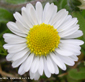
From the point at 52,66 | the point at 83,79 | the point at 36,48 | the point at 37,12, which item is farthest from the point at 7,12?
the point at 83,79

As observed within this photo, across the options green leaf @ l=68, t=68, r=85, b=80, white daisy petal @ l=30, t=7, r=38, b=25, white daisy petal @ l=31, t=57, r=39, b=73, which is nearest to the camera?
white daisy petal @ l=31, t=57, r=39, b=73

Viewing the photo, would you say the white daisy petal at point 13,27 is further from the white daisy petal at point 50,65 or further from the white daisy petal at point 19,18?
the white daisy petal at point 50,65

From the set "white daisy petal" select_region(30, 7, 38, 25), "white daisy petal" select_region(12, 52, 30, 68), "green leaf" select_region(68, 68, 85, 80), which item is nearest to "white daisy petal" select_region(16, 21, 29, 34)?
"white daisy petal" select_region(30, 7, 38, 25)

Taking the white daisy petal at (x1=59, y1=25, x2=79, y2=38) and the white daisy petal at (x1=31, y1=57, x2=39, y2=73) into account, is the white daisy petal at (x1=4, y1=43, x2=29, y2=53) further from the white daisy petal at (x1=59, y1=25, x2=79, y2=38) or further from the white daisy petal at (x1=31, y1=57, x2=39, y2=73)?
the white daisy petal at (x1=59, y1=25, x2=79, y2=38)

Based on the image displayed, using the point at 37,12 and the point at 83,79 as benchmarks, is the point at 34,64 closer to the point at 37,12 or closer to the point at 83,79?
the point at 37,12

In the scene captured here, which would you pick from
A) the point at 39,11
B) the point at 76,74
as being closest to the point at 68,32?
the point at 39,11

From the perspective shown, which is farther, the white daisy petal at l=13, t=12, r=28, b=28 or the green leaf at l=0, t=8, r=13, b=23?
the green leaf at l=0, t=8, r=13, b=23

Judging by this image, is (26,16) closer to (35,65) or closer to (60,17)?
(60,17)
